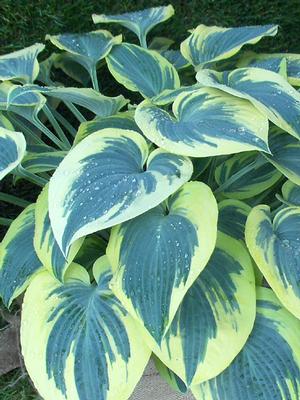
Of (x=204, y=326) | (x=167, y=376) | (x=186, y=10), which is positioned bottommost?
(x=167, y=376)

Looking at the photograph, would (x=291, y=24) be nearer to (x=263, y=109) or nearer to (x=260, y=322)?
(x=263, y=109)

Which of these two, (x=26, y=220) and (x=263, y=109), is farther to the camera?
(x=26, y=220)

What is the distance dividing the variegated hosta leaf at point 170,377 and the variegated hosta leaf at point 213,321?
0.35 feet

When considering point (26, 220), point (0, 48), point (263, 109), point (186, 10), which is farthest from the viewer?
point (186, 10)

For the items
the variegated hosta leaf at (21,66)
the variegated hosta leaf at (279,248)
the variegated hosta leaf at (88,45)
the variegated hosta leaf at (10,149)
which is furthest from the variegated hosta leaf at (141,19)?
the variegated hosta leaf at (279,248)

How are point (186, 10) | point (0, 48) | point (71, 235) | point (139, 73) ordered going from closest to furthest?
point (71, 235), point (139, 73), point (0, 48), point (186, 10)

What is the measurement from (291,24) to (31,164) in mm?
833

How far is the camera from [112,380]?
804mm

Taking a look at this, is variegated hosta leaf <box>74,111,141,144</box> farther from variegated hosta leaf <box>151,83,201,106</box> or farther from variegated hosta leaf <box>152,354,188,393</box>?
variegated hosta leaf <box>152,354,188,393</box>

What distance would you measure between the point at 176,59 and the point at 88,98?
1.20 feet

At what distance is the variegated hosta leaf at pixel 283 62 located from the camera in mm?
1126

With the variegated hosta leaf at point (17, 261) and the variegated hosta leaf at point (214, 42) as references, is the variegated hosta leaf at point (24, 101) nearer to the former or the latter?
the variegated hosta leaf at point (17, 261)

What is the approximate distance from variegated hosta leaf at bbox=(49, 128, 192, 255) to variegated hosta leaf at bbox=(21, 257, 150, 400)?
131 millimetres

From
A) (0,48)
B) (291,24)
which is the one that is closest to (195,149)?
(0,48)
